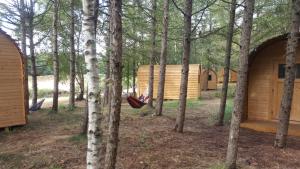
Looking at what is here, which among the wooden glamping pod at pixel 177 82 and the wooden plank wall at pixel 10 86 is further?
the wooden glamping pod at pixel 177 82

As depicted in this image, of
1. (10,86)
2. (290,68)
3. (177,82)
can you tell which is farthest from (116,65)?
(177,82)

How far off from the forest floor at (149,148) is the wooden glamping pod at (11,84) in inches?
16.8

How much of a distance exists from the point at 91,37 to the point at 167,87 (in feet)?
58.3

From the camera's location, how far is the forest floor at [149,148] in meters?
6.20

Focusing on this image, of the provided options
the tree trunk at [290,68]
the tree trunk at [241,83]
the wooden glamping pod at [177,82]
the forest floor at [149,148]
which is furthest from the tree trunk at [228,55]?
the wooden glamping pod at [177,82]

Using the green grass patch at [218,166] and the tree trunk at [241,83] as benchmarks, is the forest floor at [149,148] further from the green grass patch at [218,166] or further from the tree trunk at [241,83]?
the tree trunk at [241,83]

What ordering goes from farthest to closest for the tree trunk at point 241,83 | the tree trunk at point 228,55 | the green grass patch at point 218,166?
1. the tree trunk at point 228,55
2. the green grass patch at point 218,166
3. the tree trunk at point 241,83

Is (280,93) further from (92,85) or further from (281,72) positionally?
(92,85)

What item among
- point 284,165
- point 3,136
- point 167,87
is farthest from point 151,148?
point 167,87

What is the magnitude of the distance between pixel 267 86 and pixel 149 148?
613cm

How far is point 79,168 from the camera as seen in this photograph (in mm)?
5914

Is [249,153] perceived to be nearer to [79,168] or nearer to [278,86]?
[79,168]

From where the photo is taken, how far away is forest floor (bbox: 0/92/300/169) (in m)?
6.20

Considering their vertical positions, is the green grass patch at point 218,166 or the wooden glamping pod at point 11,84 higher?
the wooden glamping pod at point 11,84
